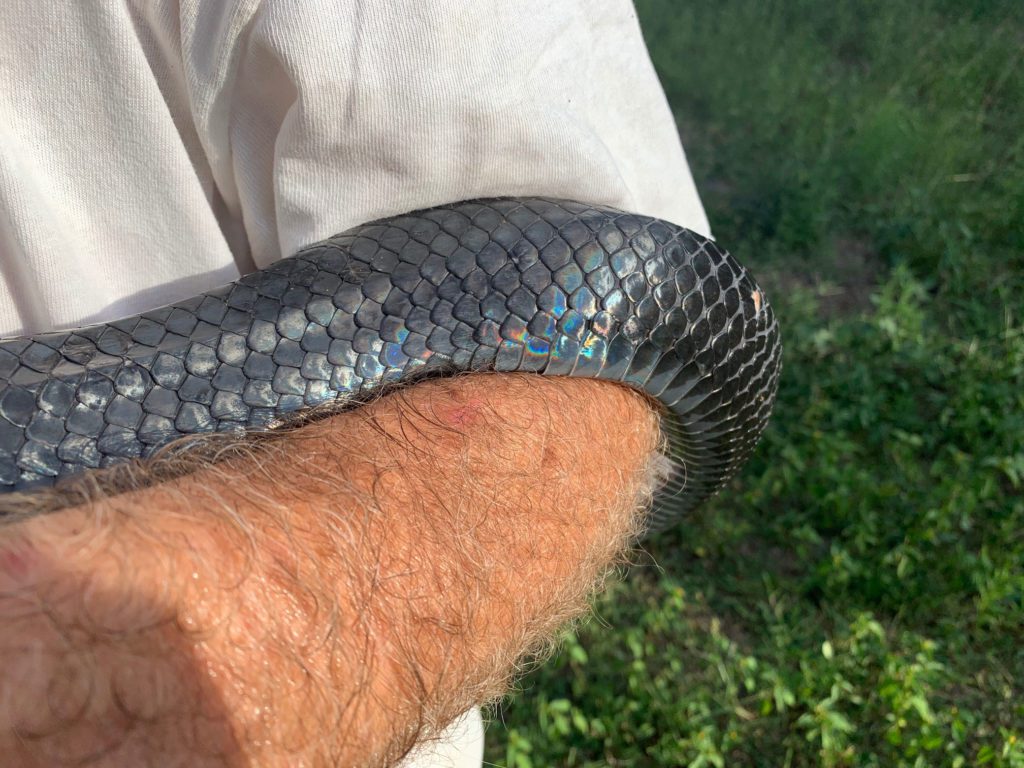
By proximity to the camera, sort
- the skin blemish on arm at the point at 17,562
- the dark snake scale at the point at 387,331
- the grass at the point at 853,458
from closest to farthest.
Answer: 1. the skin blemish on arm at the point at 17,562
2. the dark snake scale at the point at 387,331
3. the grass at the point at 853,458

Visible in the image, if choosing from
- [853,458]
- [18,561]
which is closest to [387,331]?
[18,561]

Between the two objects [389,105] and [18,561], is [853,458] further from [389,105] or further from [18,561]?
[18,561]

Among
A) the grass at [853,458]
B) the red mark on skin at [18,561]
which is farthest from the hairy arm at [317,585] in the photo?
the grass at [853,458]

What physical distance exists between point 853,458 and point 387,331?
1.64 meters

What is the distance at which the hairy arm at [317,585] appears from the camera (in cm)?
60

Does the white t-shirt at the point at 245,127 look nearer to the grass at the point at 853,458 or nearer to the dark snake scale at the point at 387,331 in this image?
the dark snake scale at the point at 387,331

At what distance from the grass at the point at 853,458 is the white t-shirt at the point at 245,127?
1144 mm

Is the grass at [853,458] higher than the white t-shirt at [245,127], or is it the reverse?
the white t-shirt at [245,127]

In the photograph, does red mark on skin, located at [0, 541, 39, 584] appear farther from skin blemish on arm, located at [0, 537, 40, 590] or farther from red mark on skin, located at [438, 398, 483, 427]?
red mark on skin, located at [438, 398, 483, 427]

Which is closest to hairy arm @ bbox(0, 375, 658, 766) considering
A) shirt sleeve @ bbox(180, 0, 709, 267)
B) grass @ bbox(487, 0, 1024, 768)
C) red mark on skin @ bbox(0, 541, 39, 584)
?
red mark on skin @ bbox(0, 541, 39, 584)

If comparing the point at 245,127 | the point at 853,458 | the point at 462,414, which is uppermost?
the point at 245,127

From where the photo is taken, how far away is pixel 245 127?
2.85ft

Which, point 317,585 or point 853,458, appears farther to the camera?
point 853,458

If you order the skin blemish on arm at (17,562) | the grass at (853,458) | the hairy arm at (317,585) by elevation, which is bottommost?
the grass at (853,458)
